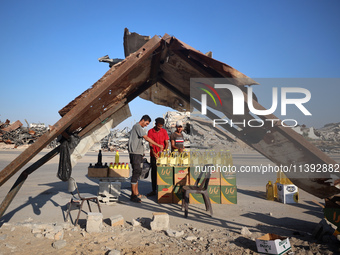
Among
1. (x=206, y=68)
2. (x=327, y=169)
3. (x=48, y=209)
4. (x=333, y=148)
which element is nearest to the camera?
(x=327, y=169)

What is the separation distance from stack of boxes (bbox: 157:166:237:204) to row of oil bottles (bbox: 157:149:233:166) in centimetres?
14

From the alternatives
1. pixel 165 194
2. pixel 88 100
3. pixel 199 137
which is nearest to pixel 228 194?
pixel 165 194

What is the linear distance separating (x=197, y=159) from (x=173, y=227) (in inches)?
82.4

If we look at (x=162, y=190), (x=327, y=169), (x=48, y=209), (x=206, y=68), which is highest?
(x=206, y=68)

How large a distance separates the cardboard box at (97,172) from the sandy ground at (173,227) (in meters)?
0.78

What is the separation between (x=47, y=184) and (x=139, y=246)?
6.23m

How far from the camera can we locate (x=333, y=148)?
22812 millimetres

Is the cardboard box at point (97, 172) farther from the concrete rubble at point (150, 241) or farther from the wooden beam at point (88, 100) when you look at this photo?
the wooden beam at point (88, 100)

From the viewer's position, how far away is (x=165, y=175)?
6016mm

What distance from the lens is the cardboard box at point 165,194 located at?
606 cm

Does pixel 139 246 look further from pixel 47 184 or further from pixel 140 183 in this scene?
pixel 47 184

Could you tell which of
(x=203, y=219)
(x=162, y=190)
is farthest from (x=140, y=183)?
(x=203, y=219)

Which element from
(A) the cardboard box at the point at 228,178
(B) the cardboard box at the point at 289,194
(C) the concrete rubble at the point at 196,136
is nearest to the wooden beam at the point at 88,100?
(A) the cardboard box at the point at 228,178

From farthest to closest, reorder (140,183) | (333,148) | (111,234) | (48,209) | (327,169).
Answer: (333,148), (140,183), (48,209), (111,234), (327,169)
